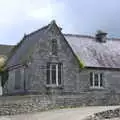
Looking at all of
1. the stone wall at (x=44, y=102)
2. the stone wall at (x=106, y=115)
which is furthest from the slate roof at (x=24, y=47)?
the stone wall at (x=106, y=115)

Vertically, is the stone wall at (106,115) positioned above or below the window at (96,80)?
below

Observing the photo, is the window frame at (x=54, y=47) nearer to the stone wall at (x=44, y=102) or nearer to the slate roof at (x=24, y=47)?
the slate roof at (x=24, y=47)

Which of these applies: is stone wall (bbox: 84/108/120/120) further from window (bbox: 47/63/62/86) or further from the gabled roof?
the gabled roof

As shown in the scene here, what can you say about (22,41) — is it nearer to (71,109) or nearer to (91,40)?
(91,40)

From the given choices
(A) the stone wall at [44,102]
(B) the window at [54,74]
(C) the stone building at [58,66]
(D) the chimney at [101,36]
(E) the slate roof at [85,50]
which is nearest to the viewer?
(A) the stone wall at [44,102]

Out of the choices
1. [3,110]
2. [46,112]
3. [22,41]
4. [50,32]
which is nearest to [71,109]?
[46,112]

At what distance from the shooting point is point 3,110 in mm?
39312

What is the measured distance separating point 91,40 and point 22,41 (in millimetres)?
8120

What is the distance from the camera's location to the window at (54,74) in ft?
157

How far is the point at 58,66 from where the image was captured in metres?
48.6

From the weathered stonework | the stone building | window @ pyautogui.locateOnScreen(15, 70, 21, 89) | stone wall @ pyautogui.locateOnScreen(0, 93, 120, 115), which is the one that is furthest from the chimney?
window @ pyautogui.locateOnScreen(15, 70, 21, 89)

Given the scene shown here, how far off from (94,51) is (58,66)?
20.6 ft

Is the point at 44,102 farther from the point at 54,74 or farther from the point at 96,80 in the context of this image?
the point at 96,80

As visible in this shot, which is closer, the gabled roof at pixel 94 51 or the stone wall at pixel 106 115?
the stone wall at pixel 106 115
